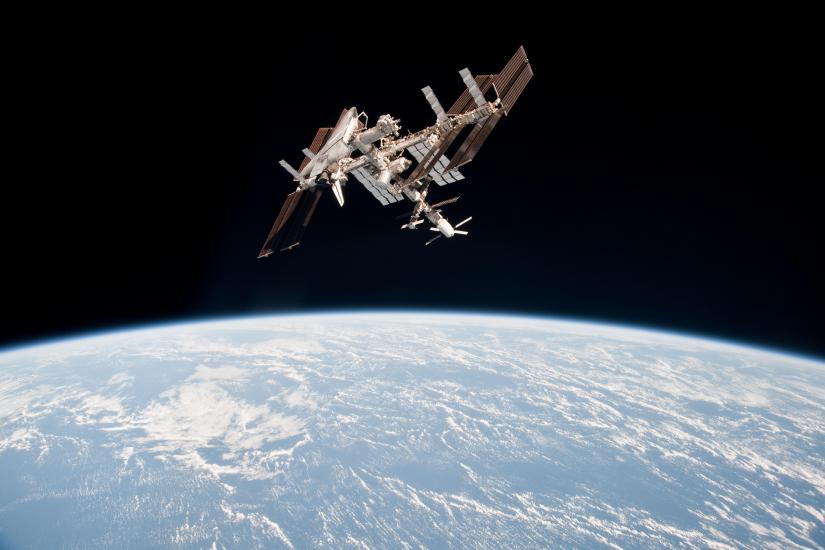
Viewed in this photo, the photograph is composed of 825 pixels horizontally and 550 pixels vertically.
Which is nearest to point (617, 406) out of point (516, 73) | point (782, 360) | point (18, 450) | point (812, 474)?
point (812, 474)

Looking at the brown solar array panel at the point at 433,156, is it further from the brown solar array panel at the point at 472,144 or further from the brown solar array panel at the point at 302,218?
the brown solar array panel at the point at 302,218

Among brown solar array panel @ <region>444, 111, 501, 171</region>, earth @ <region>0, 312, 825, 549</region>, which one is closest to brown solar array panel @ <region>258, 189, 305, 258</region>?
brown solar array panel @ <region>444, 111, 501, 171</region>

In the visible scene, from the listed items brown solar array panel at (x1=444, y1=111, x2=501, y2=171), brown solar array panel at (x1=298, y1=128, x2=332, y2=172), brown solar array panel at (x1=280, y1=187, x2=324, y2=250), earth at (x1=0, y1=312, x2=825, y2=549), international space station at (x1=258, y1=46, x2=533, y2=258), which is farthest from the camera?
earth at (x1=0, y1=312, x2=825, y2=549)

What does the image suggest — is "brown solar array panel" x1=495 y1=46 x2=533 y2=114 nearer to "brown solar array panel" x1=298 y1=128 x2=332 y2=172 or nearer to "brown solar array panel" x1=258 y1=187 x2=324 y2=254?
"brown solar array panel" x1=298 y1=128 x2=332 y2=172

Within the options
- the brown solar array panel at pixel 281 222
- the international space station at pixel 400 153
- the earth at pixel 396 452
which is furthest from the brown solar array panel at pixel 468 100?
the earth at pixel 396 452

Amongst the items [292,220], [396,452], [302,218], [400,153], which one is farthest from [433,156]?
[396,452]

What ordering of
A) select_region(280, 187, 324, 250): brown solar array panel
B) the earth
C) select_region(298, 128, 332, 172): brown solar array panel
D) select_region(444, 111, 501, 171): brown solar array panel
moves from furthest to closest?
the earth
select_region(280, 187, 324, 250): brown solar array panel
select_region(298, 128, 332, 172): brown solar array panel
select_region(444, 111, 501, 171): brown solar array panel

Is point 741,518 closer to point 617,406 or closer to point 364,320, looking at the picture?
point 617,406
